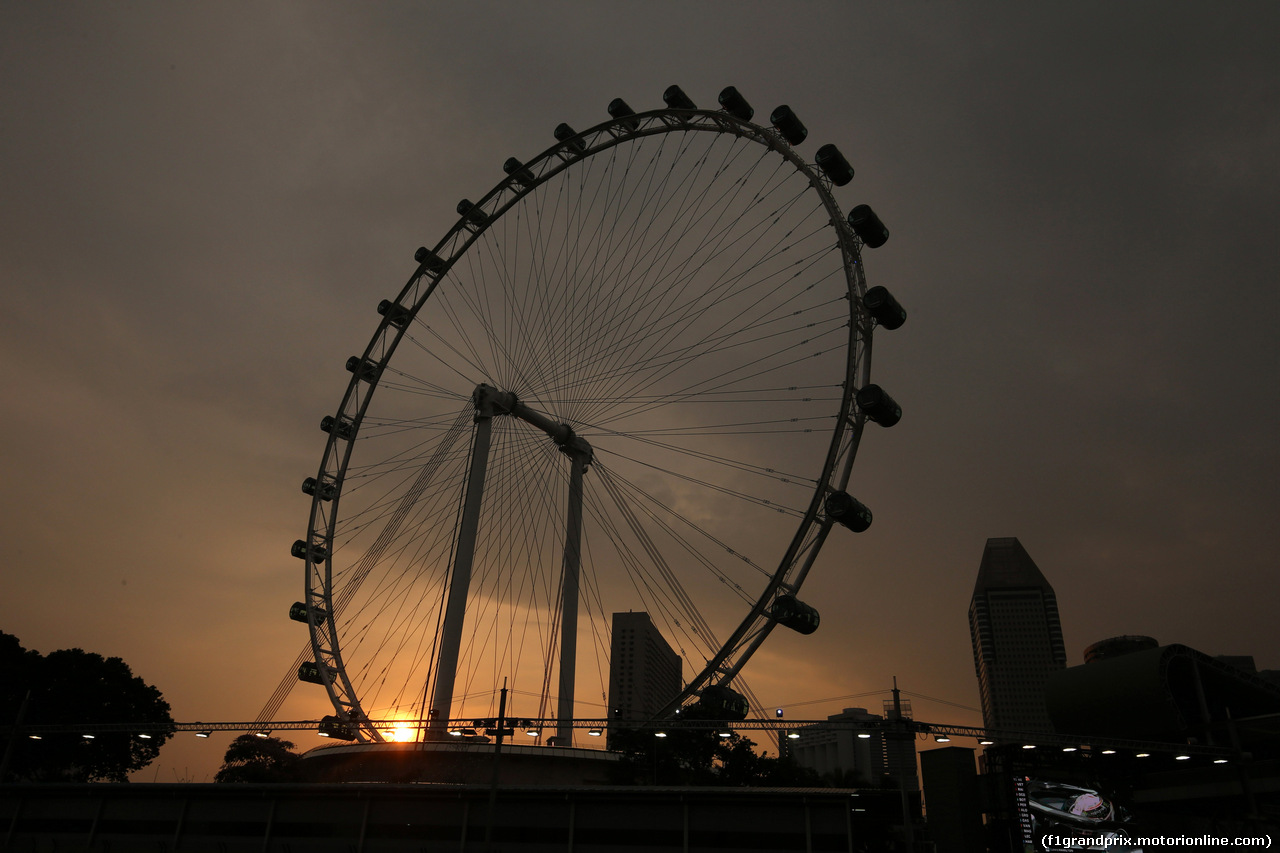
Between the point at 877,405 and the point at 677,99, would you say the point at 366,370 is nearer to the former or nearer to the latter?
the point at 677,99

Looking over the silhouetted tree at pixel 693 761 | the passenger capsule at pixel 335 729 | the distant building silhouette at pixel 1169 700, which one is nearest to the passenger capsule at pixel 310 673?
the passenger capsule at pixel 335 729

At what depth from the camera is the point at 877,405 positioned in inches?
1056

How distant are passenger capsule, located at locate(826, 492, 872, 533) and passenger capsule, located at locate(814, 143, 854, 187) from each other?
1223 centimetres

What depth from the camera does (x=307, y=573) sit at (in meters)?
44.9

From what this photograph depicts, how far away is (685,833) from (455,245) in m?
31.9

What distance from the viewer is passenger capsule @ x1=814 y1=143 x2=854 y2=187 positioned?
2991 cm

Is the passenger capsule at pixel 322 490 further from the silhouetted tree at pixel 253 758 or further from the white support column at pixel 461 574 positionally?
the silhouetted tree at pixel 253 758

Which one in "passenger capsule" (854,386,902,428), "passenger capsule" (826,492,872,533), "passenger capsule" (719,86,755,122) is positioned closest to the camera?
"passenger capsule" (826,492,872,533)

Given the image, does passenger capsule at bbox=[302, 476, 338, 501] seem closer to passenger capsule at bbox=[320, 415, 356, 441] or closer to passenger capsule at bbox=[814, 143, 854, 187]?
passenger capsule at bbox=[320, 415, 356, 441]

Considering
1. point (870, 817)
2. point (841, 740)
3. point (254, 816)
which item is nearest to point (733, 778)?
point (870, 817)

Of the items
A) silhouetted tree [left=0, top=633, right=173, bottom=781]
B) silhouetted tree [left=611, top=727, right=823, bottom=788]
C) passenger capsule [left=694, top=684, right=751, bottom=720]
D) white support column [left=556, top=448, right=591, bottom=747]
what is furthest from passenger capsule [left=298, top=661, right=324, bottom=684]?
passenger capsule [left=694, top=684, right=751, bottom=720]

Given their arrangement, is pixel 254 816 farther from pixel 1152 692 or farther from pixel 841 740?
pixel 841 740

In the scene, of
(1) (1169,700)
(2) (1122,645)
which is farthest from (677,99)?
(2) (1122,645)

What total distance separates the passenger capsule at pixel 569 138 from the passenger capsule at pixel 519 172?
104 inches
